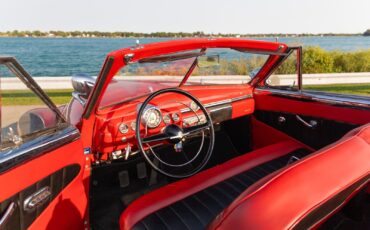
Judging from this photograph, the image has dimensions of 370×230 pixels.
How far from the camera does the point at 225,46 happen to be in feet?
8.93

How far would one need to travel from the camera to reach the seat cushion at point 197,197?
2025 millimetres

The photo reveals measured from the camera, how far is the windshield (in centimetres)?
276

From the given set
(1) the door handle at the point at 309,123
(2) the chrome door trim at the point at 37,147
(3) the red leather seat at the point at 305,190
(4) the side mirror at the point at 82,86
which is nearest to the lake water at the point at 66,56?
(4) the side mirror at the point at 82,86

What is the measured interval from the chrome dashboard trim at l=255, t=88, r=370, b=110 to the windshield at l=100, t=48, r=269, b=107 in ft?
1.25

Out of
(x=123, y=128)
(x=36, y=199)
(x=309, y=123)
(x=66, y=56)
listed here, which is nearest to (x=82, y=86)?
(x=123, y=128)

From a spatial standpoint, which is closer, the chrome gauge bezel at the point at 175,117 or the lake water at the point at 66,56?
the chrome gauge bezel at the point at 175,117

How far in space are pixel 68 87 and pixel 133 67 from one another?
865 cm

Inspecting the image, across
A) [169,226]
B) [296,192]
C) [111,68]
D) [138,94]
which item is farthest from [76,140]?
[296,192]

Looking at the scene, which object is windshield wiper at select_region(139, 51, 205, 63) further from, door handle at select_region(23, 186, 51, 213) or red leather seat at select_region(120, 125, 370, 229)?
red leather seat at select_region(120, 125, 370, 229)

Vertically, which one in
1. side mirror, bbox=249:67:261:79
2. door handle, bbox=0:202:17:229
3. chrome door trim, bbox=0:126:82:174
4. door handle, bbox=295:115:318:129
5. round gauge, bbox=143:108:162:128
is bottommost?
door handle, bbox=295:115:318:129

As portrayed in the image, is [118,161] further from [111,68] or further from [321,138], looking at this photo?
[321,138]

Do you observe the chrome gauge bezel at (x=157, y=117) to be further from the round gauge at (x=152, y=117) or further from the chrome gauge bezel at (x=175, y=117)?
the chrome gauge bezel at (x=175, y=117)

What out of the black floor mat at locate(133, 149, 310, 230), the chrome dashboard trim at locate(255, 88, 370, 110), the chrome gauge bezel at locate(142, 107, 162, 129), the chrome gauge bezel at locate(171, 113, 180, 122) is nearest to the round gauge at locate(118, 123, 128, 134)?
the chrome gauge bezel at locate(142, 107, 162, 129)

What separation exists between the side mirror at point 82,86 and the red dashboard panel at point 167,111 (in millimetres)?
246
